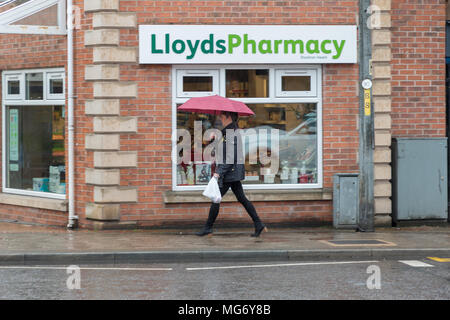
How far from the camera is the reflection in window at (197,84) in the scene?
42.2 feet

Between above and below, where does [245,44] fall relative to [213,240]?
above

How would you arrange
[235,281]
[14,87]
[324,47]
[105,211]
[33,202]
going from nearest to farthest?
1. [235,281]
2. [105,211]
3. [324,47]
4. [33,202]
5. [14,87]

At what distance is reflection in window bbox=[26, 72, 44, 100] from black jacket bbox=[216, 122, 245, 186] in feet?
13.2

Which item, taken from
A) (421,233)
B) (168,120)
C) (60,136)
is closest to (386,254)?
(421,233)

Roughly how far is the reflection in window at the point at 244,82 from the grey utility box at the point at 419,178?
2.42 meters

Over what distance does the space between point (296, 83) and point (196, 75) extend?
165 centimetres

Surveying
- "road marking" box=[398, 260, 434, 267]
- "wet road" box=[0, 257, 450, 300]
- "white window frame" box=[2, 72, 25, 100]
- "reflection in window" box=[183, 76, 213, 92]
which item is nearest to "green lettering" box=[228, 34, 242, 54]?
"reflection in window" box=[183, 76, 213, 92]

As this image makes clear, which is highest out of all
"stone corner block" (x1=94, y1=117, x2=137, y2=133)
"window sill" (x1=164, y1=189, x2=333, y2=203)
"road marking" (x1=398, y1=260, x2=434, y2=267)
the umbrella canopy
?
the umbrella canopy

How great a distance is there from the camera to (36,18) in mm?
13344

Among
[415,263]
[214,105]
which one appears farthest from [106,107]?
[415,263]

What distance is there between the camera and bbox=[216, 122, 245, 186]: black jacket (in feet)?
37.4

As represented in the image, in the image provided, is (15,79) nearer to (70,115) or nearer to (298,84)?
(70,115)

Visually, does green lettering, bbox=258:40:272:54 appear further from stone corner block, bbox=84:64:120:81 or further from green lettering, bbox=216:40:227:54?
stone corner block, bbox=84:64:120:81

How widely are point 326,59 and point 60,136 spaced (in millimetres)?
4690
